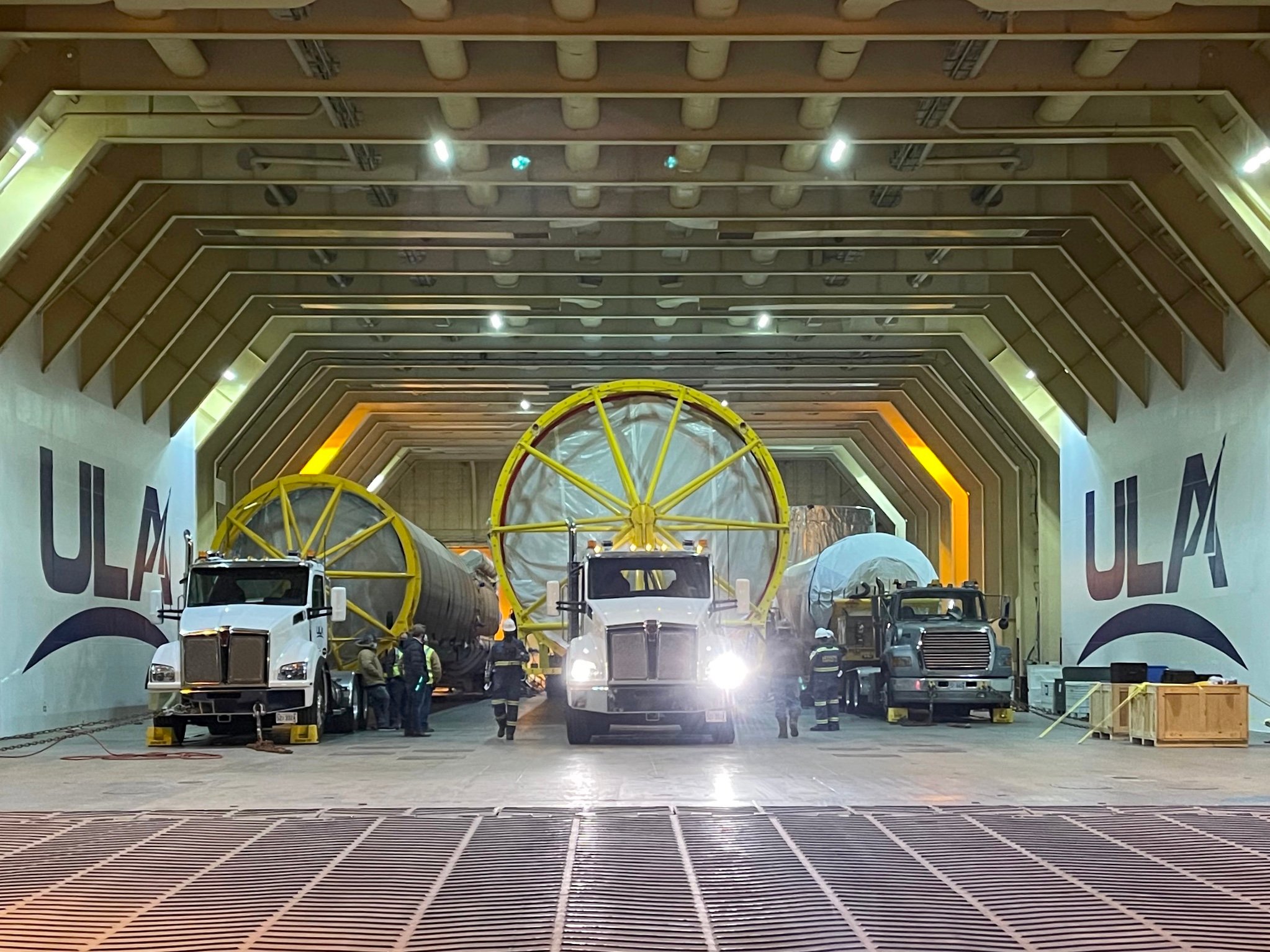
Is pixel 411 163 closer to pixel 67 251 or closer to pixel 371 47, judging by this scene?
pixel 371 47

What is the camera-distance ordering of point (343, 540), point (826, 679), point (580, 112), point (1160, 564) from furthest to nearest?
point (1160, 564) → point (343, 540) → point (826, 679) → point (580, 112)

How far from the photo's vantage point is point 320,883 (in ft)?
28.6

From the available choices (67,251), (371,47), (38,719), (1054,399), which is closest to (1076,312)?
(1054,399)

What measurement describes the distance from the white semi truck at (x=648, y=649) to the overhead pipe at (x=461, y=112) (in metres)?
5.70

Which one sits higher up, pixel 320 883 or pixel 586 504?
pixel 586 504

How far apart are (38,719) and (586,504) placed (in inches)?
339

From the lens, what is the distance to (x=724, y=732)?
19.3 metres

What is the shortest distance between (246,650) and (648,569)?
17.5 ft

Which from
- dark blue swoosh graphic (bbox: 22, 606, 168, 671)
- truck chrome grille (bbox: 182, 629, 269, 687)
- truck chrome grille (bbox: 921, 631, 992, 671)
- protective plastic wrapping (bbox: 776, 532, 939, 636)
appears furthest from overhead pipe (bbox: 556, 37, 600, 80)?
protective plastic wrapping (bbox: 776, 532, 939, 636)

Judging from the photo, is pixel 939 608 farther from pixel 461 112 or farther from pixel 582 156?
pixel 461 112

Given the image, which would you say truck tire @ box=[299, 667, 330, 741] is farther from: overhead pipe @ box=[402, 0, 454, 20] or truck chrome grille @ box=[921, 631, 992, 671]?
truck chrome grille @ box=[921, 631, 992, 671]

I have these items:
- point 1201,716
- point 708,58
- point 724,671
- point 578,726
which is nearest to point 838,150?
point 708,58

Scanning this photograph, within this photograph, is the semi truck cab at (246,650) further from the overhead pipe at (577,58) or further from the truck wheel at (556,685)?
the overhead pipe at (577,58)

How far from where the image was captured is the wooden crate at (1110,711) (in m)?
21.2
